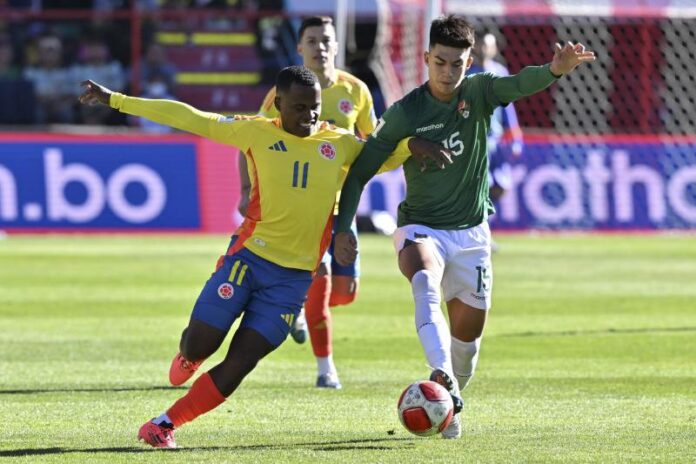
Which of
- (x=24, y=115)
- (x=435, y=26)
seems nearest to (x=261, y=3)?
(x=24, y=115)

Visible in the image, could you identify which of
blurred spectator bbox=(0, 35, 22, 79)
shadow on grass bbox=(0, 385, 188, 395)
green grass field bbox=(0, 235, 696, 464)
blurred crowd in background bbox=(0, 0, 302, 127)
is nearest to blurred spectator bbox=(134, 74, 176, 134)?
blurred crowd in background bbox=(0, 0, 302, 127)

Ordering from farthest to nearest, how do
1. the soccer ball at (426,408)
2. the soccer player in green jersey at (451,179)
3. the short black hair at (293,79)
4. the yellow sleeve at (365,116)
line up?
1. the yellow sleeve at (365,116)
2. the soccer player in green jersey at (451,179)
3. the short black hair at (293,79)
4. the soccer ball at (426,408)

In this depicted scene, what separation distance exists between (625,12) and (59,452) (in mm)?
17633

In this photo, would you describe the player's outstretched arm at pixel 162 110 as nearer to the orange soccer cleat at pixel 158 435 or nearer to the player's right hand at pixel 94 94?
the player's right hand at pixel 94 94

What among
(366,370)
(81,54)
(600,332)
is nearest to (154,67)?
(81,54)

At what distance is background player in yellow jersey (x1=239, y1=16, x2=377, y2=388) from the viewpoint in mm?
10289

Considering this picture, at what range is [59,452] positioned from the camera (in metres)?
7.60

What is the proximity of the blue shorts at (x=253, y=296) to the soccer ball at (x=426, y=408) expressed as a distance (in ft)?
2.51

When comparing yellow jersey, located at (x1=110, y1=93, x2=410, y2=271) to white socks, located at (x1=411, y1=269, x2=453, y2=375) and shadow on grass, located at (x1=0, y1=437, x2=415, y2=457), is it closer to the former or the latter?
white socks, located at (x1=411, y1=269, x2=453, y2=375)

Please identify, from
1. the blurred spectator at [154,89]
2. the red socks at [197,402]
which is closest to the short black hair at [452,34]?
the red socks at [197,402]

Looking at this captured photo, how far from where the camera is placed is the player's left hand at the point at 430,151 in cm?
824

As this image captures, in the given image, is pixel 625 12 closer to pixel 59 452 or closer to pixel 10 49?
pixel 10 49

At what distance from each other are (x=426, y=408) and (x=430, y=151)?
1.48 meters

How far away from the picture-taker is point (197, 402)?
25.5 ft
